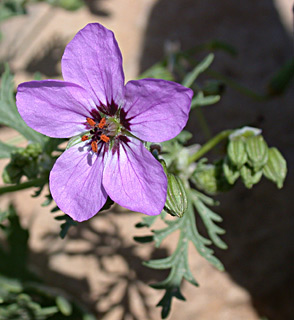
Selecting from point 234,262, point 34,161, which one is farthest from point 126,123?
point 234,262

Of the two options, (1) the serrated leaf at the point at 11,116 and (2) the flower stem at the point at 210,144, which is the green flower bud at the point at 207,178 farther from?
(1) the serrated leaf at the point at 11,116

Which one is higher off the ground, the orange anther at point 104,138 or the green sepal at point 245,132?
the green sepal at point 245,132

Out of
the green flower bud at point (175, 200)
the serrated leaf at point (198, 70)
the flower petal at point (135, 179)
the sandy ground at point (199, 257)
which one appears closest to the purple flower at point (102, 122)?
the flower petal at point (135, 179)

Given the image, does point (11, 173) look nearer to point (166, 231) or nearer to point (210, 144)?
point (166, 231)

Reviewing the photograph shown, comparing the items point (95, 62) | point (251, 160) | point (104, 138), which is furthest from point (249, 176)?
point (95, 62)

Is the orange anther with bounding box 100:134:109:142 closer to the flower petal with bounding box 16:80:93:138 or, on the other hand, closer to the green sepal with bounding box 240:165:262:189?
the flower petal with bounding box 16:80:93:138

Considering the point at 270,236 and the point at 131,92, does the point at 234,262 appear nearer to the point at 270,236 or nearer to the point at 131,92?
the point at 270,236
